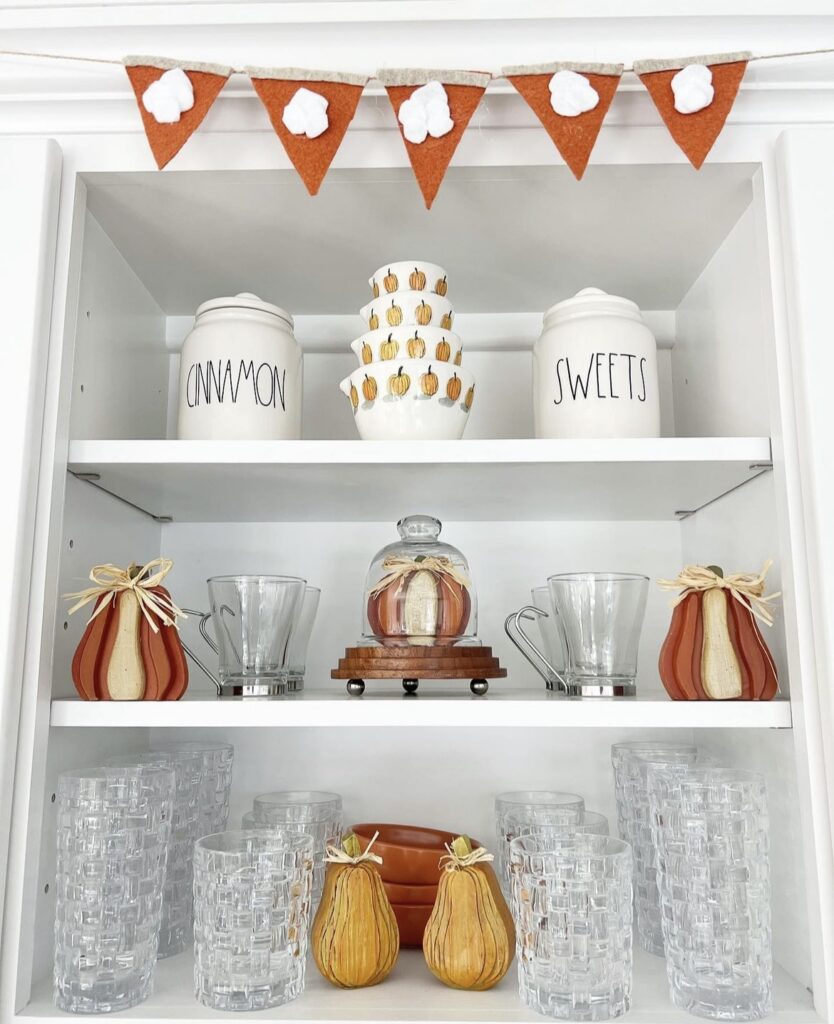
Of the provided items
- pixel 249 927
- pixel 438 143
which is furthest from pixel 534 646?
pixel 438 143

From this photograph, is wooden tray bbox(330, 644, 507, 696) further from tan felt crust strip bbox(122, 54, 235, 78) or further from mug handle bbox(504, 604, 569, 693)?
tan felt crust strip bbox(122, 54, 235, 78)

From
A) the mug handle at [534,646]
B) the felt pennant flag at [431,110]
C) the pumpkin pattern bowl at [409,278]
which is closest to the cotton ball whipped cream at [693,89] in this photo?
the felt pennant flag at [431,110]

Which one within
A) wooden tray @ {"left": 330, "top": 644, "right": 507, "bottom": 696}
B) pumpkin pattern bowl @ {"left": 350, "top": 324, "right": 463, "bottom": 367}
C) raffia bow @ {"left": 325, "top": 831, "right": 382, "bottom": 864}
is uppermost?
pumpkin pattern bowl @ {"left": 350, "top": 324, "right": 463, "bottom": 367}

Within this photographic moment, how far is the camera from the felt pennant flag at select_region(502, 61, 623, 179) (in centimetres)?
82

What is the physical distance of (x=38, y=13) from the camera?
0.84 metres

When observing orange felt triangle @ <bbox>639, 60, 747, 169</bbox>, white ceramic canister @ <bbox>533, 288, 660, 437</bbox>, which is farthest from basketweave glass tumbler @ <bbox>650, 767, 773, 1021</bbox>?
orange felt triangle @ <bbox>639, 60, 747, 169</bbox>

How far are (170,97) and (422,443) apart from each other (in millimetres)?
417

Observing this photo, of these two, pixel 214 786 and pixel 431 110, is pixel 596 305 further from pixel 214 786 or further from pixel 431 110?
pixel 214 786

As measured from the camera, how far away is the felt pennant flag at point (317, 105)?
827mm

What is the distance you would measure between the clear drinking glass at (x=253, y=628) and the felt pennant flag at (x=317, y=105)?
423 millimetres

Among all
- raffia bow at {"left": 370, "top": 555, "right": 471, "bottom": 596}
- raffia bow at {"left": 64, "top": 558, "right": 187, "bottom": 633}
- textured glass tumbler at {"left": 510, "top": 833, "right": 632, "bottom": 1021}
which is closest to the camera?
textured glass tumbler at {"left": 510, "top": 833, "right": 632, "bottom": 1021}

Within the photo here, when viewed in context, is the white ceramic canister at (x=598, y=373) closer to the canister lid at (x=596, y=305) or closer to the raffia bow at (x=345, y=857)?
the canister lid at (x=596, y=305)

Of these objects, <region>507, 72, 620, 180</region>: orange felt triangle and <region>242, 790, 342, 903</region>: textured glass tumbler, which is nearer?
<region>507, 72, 620, 180</region>: orange felt triangle

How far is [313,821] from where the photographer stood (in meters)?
0.97
